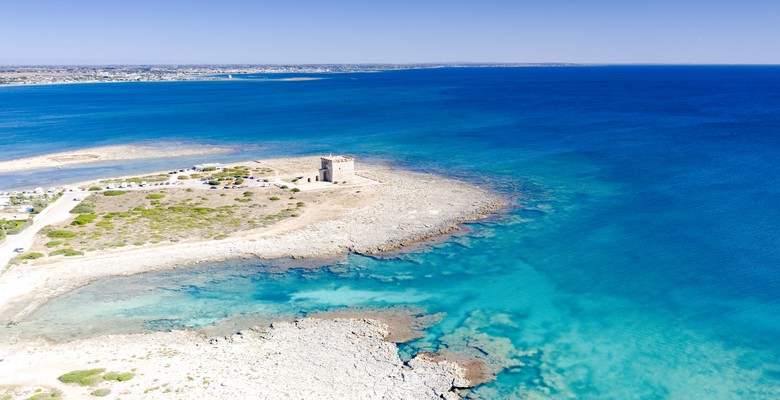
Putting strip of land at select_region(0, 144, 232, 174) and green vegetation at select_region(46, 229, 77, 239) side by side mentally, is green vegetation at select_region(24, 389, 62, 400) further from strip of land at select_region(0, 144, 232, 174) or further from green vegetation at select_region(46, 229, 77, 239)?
strip of land at select_region(0, 144, 232, 174)

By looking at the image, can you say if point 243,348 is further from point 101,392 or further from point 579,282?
point 579,282

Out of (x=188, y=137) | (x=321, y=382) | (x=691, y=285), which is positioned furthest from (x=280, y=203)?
(x=188, y=137)

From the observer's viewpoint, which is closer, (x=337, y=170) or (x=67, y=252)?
(x=67, y=252)

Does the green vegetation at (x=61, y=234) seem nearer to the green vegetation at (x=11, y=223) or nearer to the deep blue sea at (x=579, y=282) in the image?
the green vegetation at (x=11, y=223)

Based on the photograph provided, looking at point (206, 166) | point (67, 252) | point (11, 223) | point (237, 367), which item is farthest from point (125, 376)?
point (206, 166)

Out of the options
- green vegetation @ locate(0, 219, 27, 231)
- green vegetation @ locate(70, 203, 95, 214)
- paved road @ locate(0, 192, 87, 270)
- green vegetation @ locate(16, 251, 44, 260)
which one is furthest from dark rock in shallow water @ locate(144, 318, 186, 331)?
green vegetation @ locate(70, 203, 95, 214)

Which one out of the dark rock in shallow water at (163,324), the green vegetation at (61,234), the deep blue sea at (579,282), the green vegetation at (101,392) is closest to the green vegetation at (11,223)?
the green vegetation at (61,234)
